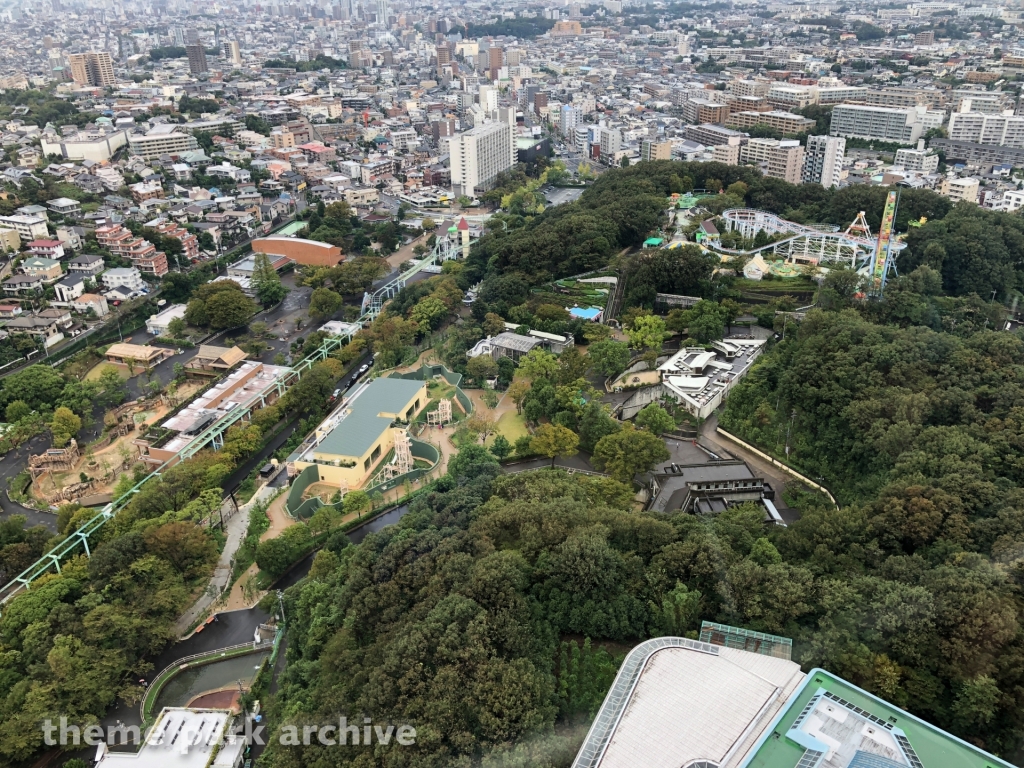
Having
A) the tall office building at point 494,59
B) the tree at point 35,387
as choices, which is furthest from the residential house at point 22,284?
the tall office building at point 494,59

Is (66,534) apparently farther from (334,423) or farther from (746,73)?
(746,73)

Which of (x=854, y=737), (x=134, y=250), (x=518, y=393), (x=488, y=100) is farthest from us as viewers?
(x=488, y=100)

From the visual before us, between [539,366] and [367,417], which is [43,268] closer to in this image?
[367,417]

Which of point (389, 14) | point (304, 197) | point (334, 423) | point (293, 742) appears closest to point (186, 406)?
point (334, 423)

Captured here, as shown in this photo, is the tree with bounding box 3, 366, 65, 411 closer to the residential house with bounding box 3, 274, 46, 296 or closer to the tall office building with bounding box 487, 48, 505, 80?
the residential house with bounding box 3, 274, 46, 296

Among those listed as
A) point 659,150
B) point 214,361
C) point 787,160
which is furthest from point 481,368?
point 659,150

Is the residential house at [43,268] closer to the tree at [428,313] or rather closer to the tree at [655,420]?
the tree at [428,313]

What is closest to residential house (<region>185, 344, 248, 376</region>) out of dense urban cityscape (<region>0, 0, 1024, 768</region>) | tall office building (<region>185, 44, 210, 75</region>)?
dense urban cityscape (<region>0, 0, 1024, 768</region>)
